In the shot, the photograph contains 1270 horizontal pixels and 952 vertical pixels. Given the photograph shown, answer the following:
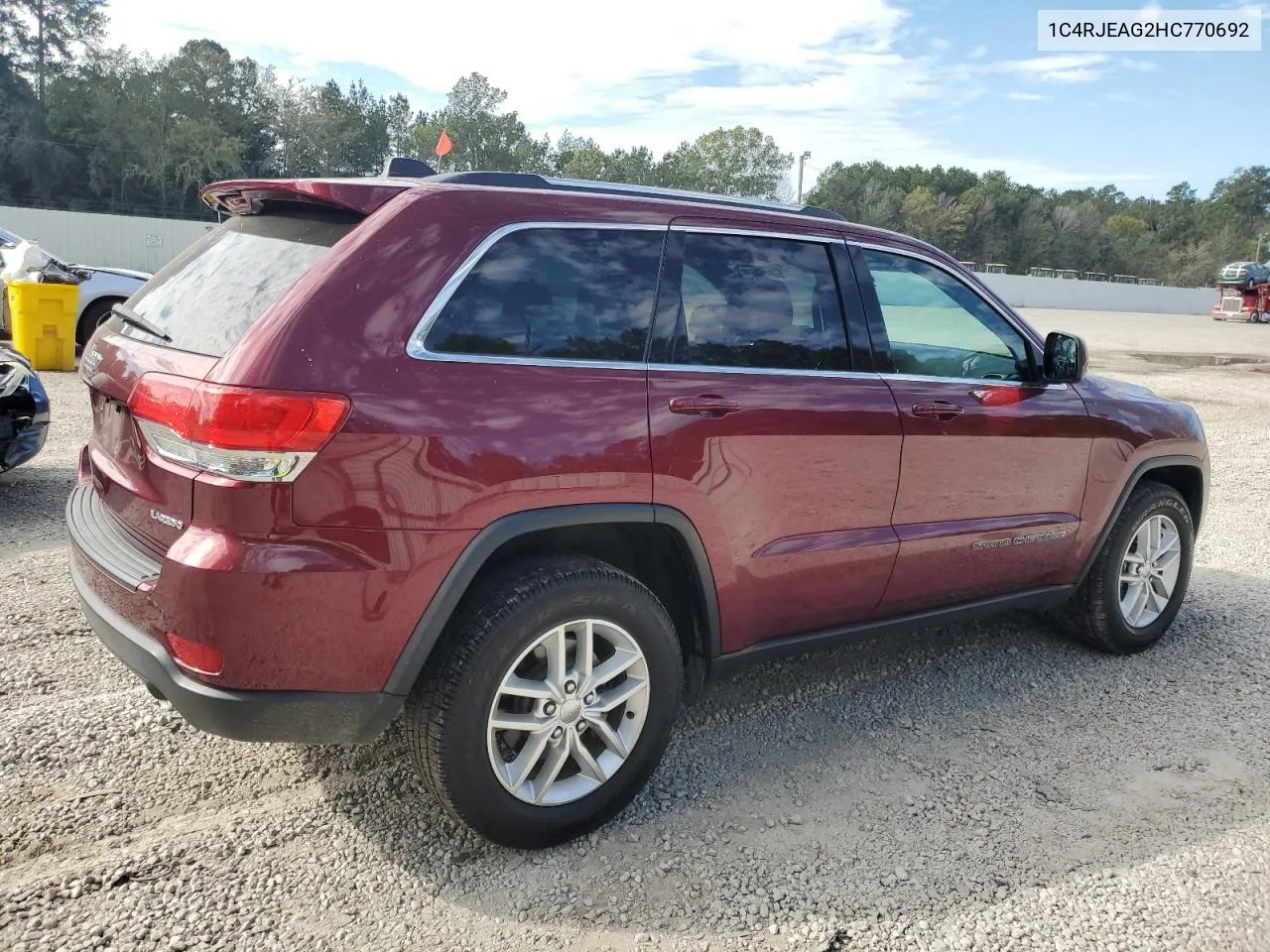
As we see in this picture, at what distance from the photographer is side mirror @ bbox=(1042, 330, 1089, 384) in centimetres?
397

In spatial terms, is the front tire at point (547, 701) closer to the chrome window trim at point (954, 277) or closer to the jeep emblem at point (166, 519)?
the jeep emblem at point (166, 519)

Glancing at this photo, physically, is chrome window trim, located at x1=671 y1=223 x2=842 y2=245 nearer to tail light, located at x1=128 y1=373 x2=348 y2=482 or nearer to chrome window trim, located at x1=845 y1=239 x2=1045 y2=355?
chrome window trim, located at x1=845 y1=239 x2=1045 y2=355

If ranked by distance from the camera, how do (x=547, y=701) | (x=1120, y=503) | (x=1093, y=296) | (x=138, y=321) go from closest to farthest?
(x=547, y=701), (x=138, y=321), (x=1120, y=503), (x=1093, y=296)

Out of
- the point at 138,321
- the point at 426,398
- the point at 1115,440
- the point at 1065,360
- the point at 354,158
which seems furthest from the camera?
the point at 354,158

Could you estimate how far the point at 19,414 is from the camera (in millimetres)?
6031

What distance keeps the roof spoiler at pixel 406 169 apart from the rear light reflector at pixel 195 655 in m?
1.49

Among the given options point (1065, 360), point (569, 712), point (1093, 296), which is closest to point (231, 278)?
point (569, 712)

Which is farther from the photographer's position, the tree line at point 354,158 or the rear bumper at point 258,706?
the tree line at point 354,158

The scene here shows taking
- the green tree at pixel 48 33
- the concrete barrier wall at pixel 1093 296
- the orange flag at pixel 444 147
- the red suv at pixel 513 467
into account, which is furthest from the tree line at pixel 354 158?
the red suv at pixel 513 467

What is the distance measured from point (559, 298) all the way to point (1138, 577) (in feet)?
10.6

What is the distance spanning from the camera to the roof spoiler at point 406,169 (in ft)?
9.97

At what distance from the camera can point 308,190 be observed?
2744 mm

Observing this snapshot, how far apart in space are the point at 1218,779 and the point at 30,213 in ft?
113

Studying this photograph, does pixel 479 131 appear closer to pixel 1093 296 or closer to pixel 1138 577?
pixel 1093 296
